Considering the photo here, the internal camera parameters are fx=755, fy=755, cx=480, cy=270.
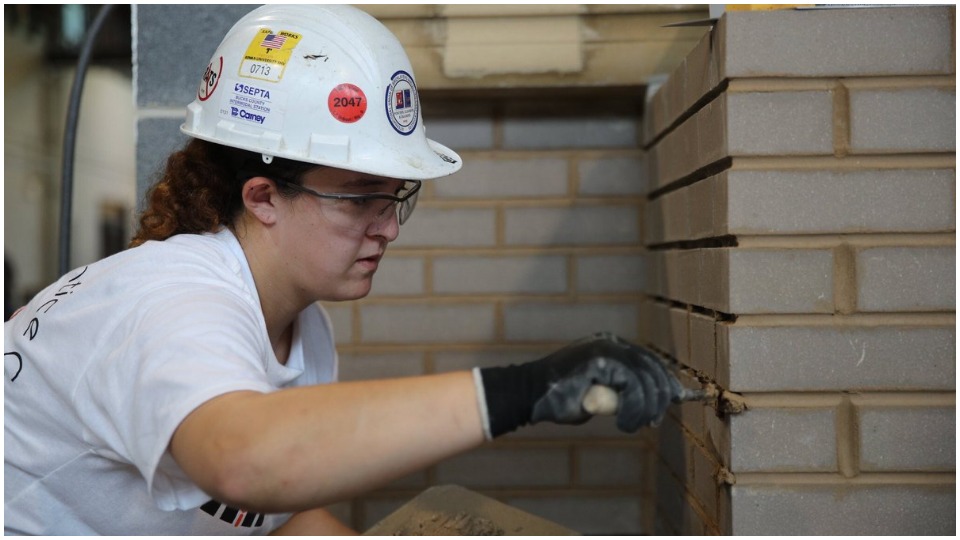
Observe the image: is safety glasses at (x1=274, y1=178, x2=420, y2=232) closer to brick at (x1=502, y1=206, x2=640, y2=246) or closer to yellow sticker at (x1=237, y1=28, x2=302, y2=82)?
yellow sticker at (x1=237, y1=28, x2=302, y2=82)

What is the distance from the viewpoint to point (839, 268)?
1572mm

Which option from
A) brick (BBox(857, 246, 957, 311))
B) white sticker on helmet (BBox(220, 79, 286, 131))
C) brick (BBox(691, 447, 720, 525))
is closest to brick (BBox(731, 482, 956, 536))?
brick (BBox(691, 447, 720, 525))

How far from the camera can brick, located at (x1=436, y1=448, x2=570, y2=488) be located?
8.79 ft

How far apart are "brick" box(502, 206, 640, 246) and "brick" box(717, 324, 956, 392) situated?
1.09 meters

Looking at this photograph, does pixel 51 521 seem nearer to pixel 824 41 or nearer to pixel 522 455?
pixel 522 455

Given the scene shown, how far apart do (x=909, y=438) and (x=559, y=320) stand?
4.09 feet

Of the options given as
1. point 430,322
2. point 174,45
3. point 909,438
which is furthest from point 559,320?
point 174,45

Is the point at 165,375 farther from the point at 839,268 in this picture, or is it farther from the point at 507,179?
the point at 507,179


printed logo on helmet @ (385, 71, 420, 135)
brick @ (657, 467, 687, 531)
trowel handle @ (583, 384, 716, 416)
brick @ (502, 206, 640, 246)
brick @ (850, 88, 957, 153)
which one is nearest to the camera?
trowel handle @ (583, 384, 716, 416)

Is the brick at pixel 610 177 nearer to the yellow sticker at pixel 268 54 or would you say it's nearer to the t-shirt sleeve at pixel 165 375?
the yellow sticker at pixel 268 54

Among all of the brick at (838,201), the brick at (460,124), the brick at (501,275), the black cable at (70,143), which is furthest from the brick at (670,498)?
the black cable at (70,143)

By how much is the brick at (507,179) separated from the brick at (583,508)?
1082mm

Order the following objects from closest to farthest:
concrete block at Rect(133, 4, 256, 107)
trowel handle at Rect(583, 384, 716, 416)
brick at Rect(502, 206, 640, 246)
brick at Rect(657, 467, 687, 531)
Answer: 1. trowel handle at Rect(583, 384, 716, 416)
2. brick at Rect(657, 467, 687, 531)
3. concrete block at Rect(133, 4, 256, 107)
4. brick at Rect(502, 206, 640, 246)

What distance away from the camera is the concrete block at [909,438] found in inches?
61.6
